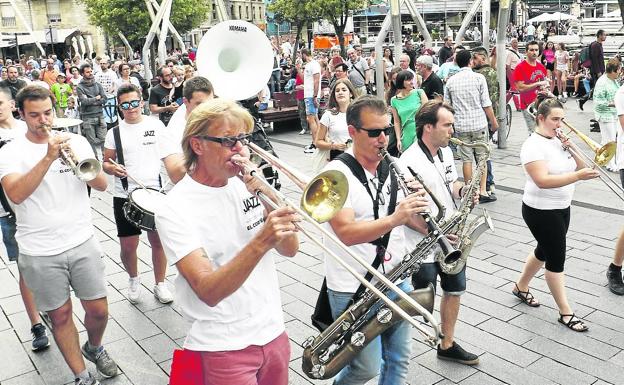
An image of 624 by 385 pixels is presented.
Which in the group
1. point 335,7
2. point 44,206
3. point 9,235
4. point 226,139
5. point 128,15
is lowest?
point 9,235

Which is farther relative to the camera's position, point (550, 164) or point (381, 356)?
point (550, 164)

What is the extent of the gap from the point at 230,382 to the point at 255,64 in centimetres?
475

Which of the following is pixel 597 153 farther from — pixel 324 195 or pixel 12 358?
pixel 12 358

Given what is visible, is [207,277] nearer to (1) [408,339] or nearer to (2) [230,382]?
(2) [230,382]

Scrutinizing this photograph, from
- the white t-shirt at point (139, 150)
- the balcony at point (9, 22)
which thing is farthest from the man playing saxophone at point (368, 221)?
the balcony at point (9, 22)

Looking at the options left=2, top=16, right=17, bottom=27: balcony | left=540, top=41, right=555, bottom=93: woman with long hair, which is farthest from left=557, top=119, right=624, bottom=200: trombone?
left=2, top=16, right=17, bottom=27: balcony

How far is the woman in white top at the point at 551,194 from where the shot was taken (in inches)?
179

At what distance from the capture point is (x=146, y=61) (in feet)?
55.9

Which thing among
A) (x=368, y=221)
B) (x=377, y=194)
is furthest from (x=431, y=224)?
(x=368, y=221)

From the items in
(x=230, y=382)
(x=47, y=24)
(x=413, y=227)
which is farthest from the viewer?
(x=47, y=24)

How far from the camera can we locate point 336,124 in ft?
21.7

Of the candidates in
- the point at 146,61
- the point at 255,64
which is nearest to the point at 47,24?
the point at 146,61

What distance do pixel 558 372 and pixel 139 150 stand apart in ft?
11.9

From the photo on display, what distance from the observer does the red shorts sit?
8.12ft
